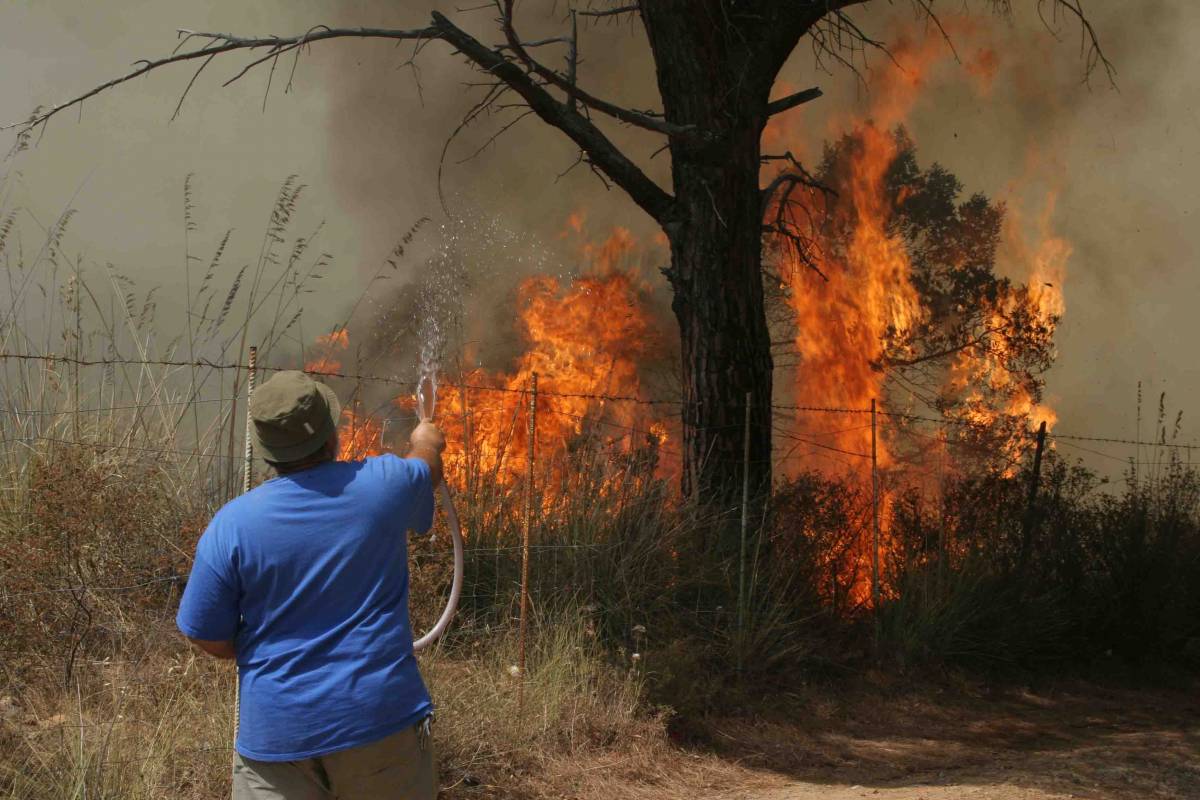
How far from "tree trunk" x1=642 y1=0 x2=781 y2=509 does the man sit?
6.43m

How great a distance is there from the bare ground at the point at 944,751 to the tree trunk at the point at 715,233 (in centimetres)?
193

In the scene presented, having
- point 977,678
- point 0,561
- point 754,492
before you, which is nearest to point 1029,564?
point 977,678

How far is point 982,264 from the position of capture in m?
16.5

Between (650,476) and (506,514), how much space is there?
114cm

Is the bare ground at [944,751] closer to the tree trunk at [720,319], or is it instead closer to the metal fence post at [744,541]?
the metal fence post at [744,541]

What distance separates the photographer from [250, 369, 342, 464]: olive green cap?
3039 mm

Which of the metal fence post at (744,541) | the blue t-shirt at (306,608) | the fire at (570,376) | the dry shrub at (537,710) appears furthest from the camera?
the metal fence post at (744,541)

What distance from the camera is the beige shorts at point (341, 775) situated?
10.0 feet

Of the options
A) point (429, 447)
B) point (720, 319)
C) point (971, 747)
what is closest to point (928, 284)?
point (720, 319)

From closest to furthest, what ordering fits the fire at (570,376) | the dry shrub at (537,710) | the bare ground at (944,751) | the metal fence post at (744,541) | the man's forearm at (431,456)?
the man's forearm at (431,456) → the dry shrub at (537,710) → the bare ground at (944,751) → the fire at (570,376) → the metal fence post at (744,541)

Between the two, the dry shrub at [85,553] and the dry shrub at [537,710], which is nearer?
the dry shrub at [85,553]

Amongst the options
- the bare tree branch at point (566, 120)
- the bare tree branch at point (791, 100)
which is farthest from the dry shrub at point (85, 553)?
the bare tree branch at point (791, 100)

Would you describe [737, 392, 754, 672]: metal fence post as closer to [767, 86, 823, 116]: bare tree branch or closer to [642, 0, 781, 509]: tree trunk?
[642, 0, 781, 509]: tree trunk

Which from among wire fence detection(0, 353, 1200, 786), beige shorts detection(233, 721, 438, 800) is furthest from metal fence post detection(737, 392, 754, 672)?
beige shorts detection(233, 721, 438, 800)
